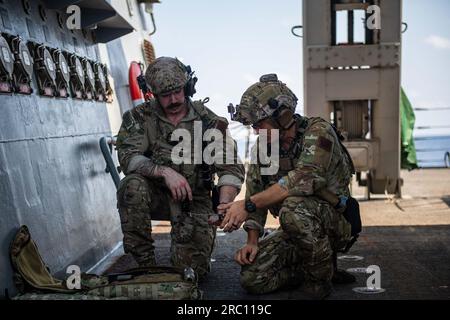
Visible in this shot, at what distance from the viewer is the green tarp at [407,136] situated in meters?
8.47

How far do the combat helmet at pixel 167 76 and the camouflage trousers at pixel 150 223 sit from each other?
520mm

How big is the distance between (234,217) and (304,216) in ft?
1.12

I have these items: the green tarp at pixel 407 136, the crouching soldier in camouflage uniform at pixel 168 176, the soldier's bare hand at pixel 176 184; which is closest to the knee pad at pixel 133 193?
the crouching soldier in camouflage uniform at pixel 168 176

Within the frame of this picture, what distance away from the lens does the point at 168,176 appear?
3.50 metres

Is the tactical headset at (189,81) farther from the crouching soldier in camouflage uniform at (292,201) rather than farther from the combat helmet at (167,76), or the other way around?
the crouching soldier in camouflage uniform at (292,201)

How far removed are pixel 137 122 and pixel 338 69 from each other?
332 centimetres

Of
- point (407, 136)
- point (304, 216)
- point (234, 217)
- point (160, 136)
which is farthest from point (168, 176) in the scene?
point (407, 136)

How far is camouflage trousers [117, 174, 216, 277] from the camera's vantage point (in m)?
3.56

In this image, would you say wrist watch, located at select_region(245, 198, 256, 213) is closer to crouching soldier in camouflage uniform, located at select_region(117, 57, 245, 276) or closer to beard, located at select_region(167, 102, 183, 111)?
crouching soldier in camouflage uniform, located at select_region(117, 57, 245, 276)

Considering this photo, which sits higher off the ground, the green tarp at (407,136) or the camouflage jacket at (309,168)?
the camouflage jacket at (309,168)

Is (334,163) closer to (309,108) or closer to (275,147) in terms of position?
(275,147)

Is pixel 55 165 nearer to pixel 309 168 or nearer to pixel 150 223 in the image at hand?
pixel 150 223

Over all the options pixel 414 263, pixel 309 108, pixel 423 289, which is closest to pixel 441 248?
pixel 414 263
